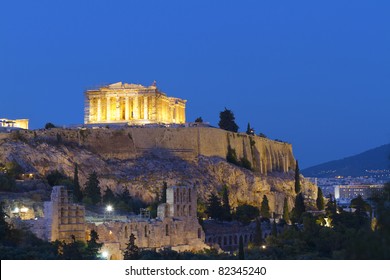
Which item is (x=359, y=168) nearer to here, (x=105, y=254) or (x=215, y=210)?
(x=215, y=210)

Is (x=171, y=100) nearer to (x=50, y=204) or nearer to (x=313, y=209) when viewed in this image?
(x=313, y=209)

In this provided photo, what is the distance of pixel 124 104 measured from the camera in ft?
291

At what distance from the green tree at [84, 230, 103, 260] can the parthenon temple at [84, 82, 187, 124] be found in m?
41.8

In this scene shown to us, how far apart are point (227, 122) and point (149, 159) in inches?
533

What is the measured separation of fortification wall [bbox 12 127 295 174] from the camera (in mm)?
79188

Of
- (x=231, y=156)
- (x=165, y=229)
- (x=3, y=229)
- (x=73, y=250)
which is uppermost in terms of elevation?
(x=231, y=156)

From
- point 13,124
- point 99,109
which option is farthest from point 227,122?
point 13,124

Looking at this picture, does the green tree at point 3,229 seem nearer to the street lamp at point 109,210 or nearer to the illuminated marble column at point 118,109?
the street lamp at point 109,210

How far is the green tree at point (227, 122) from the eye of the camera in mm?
90750

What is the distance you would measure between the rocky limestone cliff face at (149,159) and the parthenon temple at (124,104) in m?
5.56

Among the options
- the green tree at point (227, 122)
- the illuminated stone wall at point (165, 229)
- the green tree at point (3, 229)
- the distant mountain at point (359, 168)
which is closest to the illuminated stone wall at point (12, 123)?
the green tree at point (227, 122)

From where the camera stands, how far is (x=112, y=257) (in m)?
45.2

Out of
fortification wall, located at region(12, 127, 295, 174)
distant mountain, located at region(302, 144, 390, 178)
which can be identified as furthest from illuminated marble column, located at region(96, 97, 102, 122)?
distant mountain, located at region(302, 144, 390, 178)
